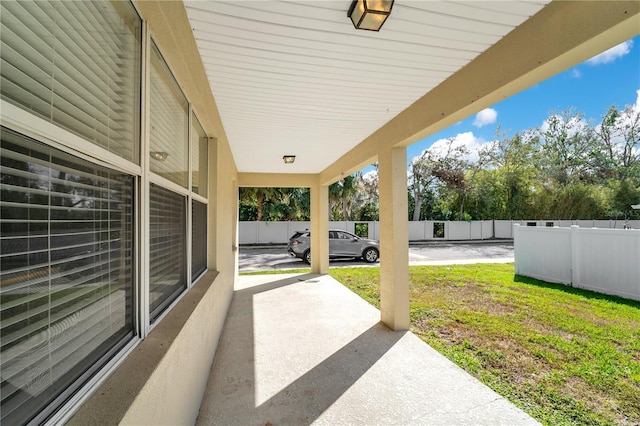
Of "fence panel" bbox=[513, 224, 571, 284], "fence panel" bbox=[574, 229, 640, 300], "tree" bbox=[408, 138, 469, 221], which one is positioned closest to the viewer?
"fence panel" bbox=[574, 229, 640, 300]

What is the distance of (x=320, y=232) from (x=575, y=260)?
5.86 metres

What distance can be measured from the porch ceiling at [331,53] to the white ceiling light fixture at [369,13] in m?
0.08

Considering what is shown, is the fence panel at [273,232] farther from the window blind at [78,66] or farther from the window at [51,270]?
the window at [51,270]

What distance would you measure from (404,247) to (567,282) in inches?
206

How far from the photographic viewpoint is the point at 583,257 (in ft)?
20.6

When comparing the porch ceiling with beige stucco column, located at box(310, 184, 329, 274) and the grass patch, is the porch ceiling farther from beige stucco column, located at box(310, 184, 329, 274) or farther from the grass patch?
beige stucco column, located at box(310, 184, 329, 274)

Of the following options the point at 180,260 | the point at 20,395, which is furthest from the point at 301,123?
the point at 20,395

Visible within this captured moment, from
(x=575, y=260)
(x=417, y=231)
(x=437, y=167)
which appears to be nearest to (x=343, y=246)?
(x=575, y=260)

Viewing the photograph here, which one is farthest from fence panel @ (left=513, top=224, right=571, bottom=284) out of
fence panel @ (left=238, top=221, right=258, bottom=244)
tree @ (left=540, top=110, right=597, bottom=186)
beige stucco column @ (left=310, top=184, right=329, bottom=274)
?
tree @ (left=540, top=110, right=597, bottom=186)

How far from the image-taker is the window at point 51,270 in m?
0.70

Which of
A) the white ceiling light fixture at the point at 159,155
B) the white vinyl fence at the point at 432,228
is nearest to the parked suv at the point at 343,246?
the white vinyl fence at the point at 432,228

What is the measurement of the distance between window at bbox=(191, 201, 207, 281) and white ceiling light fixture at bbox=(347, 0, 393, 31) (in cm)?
206

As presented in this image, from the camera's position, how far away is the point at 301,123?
3996mm

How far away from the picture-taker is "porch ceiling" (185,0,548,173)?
1872 mm
